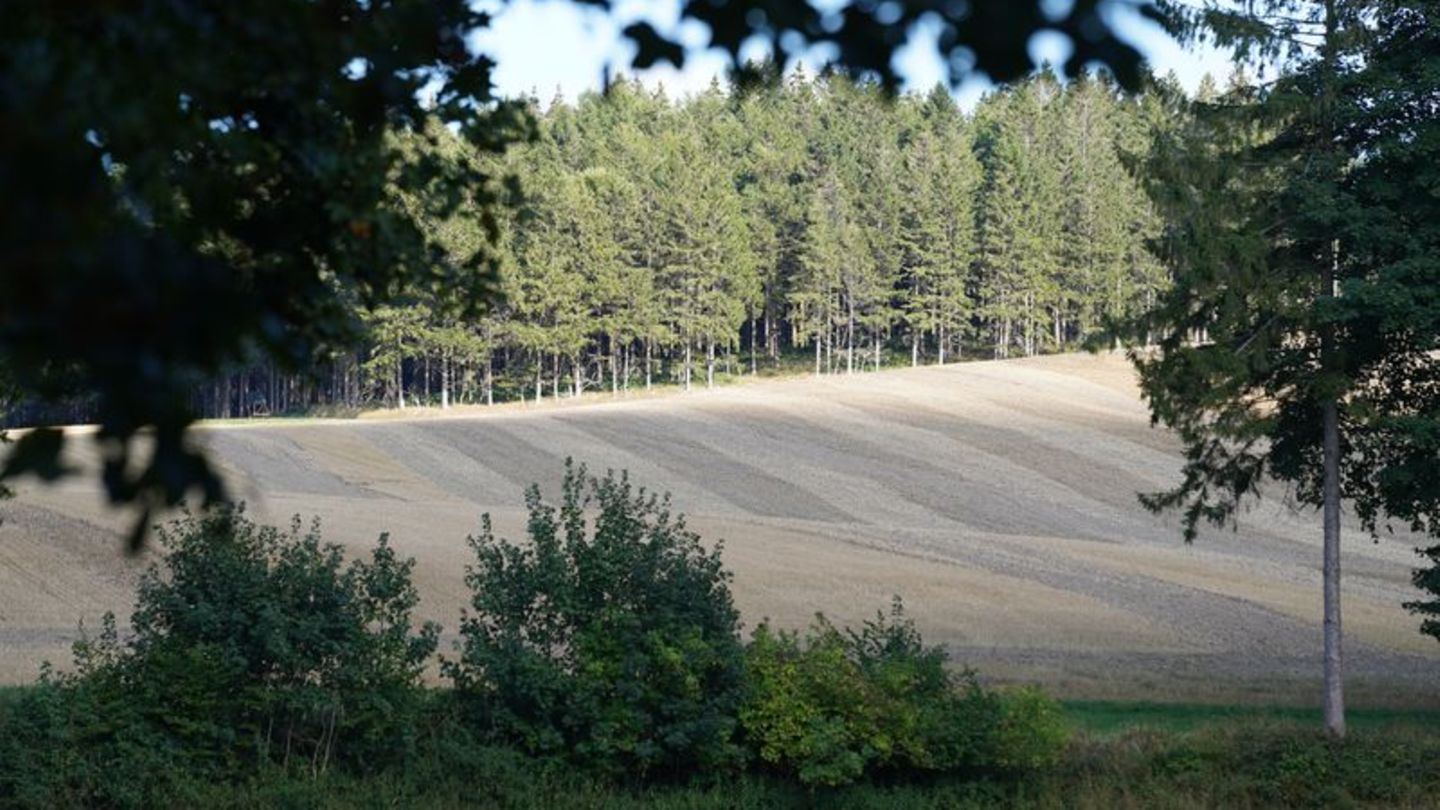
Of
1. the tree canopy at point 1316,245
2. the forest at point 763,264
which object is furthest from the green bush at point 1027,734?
the forest at point 763,264

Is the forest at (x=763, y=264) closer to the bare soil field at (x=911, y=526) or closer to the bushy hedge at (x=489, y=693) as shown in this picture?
the bare soil field at (x=911, y=526)

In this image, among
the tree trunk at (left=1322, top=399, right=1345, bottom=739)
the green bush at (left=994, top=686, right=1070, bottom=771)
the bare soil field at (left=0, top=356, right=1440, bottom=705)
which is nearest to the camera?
the green bush at (left=994, top=686, right=1070, bottom=771)

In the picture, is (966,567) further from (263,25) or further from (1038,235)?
(1038,235)

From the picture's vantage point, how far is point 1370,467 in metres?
29.6

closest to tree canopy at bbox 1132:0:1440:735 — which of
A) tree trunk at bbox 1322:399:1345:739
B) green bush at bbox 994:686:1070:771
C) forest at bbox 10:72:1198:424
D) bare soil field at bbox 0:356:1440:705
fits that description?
tree trunk at bbox 1322:399:1345:739

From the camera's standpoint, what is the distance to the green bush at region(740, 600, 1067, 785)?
70.5 ft

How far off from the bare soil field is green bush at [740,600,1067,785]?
330 inches

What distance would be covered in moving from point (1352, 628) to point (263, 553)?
28.2 metres

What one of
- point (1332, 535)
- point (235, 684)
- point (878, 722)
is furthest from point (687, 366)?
point (235, 684)

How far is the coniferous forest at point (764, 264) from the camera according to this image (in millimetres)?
110644

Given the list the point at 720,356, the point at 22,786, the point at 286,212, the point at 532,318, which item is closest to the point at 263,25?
the point at 286,212

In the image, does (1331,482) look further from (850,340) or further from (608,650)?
(850,340)

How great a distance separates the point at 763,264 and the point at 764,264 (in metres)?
0.15

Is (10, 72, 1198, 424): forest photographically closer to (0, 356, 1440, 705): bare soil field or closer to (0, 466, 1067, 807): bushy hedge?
(0, 356, 1440, 705): bare soil field
